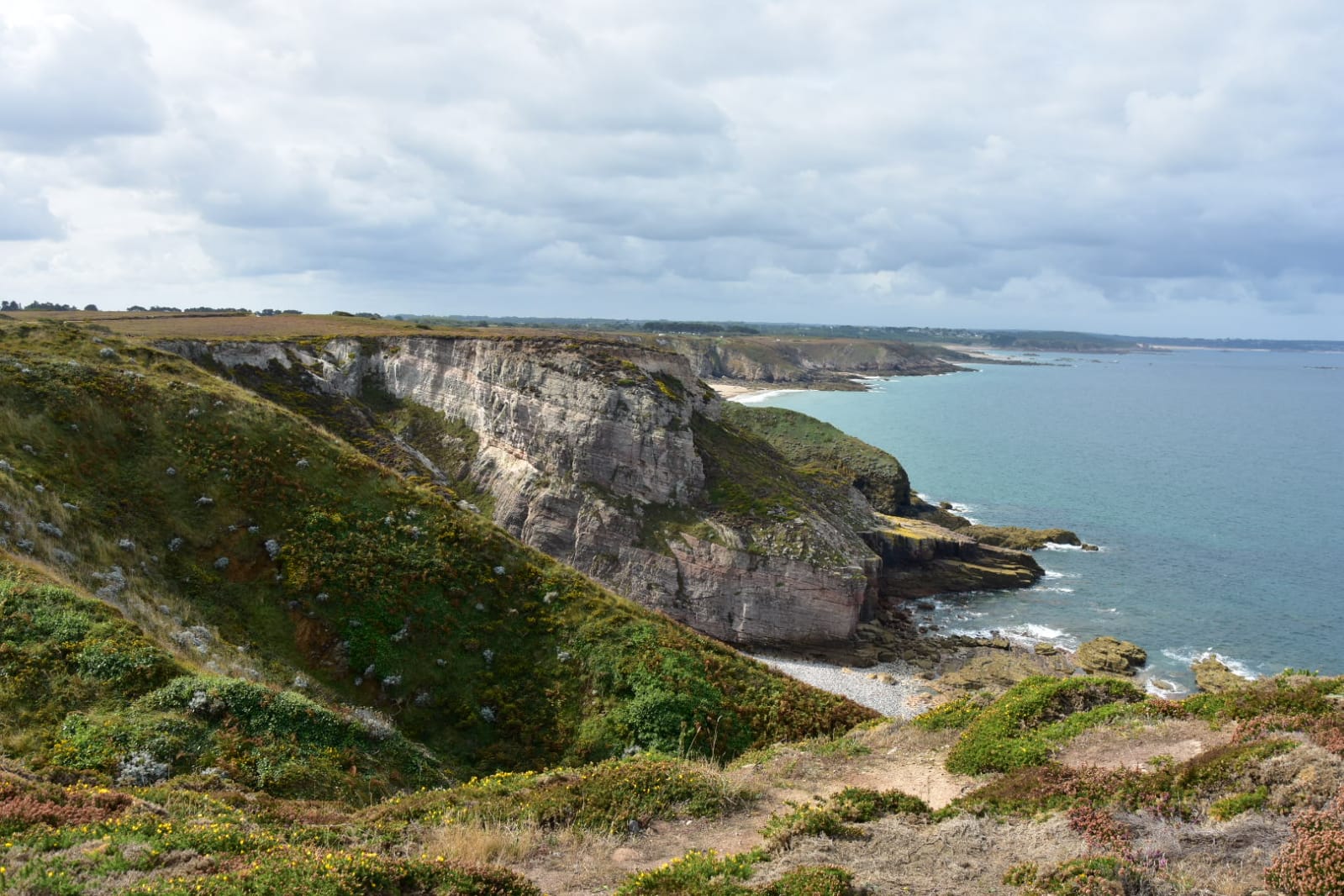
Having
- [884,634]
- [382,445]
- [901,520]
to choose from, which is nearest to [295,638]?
[382,445]

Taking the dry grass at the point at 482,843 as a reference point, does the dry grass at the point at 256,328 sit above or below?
above

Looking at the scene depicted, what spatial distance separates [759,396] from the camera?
155 m

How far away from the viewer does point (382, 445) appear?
49.8 meters

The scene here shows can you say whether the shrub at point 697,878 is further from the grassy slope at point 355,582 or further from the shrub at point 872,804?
the grassy slope at point 355,582

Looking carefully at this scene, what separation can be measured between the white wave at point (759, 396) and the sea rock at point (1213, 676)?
321 ft

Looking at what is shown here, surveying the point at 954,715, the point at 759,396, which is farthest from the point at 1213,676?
the point at 759,396

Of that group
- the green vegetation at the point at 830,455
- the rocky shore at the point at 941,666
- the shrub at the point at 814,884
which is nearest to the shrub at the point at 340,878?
the shrub at the point at 814,884

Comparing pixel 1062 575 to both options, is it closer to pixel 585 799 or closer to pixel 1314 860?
pixel 1314 860

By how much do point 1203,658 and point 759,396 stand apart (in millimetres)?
117238

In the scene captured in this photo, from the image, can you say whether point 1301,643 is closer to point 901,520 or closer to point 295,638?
point 901,520

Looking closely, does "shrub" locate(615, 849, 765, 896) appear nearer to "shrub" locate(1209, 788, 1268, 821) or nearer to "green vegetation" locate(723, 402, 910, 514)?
"shrub" locate(1209, 788, 1268, 821)

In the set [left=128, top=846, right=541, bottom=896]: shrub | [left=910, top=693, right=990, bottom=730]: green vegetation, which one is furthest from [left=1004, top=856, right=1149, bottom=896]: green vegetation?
[left=910, top=693, right=990, bottom=730]: green vegetation

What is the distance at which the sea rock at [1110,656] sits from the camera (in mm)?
39375

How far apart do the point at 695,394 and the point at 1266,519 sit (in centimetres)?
5464
